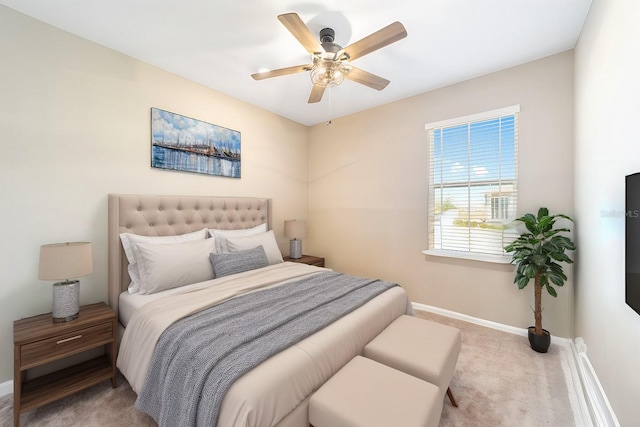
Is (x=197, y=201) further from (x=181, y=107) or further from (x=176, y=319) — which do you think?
(x=176, y=319)

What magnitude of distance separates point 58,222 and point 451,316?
13.2 ft

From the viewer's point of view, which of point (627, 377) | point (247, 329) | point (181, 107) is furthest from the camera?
point (181, 107)

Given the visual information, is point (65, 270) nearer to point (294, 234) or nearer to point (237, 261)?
point (237, 261)

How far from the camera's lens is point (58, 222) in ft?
6.84

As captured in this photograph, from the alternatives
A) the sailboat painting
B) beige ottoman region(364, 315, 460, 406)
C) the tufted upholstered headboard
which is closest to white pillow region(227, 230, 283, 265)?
the tufted upholstered headboard

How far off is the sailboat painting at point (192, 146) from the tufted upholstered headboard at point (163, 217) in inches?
14.5

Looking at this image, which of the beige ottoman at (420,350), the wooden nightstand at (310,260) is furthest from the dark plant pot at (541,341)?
the wooden nightstand at (310,260)

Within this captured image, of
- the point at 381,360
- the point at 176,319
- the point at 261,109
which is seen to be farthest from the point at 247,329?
the point at 261,109

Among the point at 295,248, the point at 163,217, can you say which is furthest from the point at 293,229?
the point at 163,217

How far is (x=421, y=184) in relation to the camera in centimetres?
330

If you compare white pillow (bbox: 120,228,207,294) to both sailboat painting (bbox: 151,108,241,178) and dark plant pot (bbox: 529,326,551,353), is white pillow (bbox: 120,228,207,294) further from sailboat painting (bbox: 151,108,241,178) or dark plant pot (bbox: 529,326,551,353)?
dark plant pot (bbox: 529,326,551,353)

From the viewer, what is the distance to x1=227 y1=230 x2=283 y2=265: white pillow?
286cm

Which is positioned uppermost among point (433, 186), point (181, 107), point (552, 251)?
point (181, 107)

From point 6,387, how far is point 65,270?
1004 millimetres
